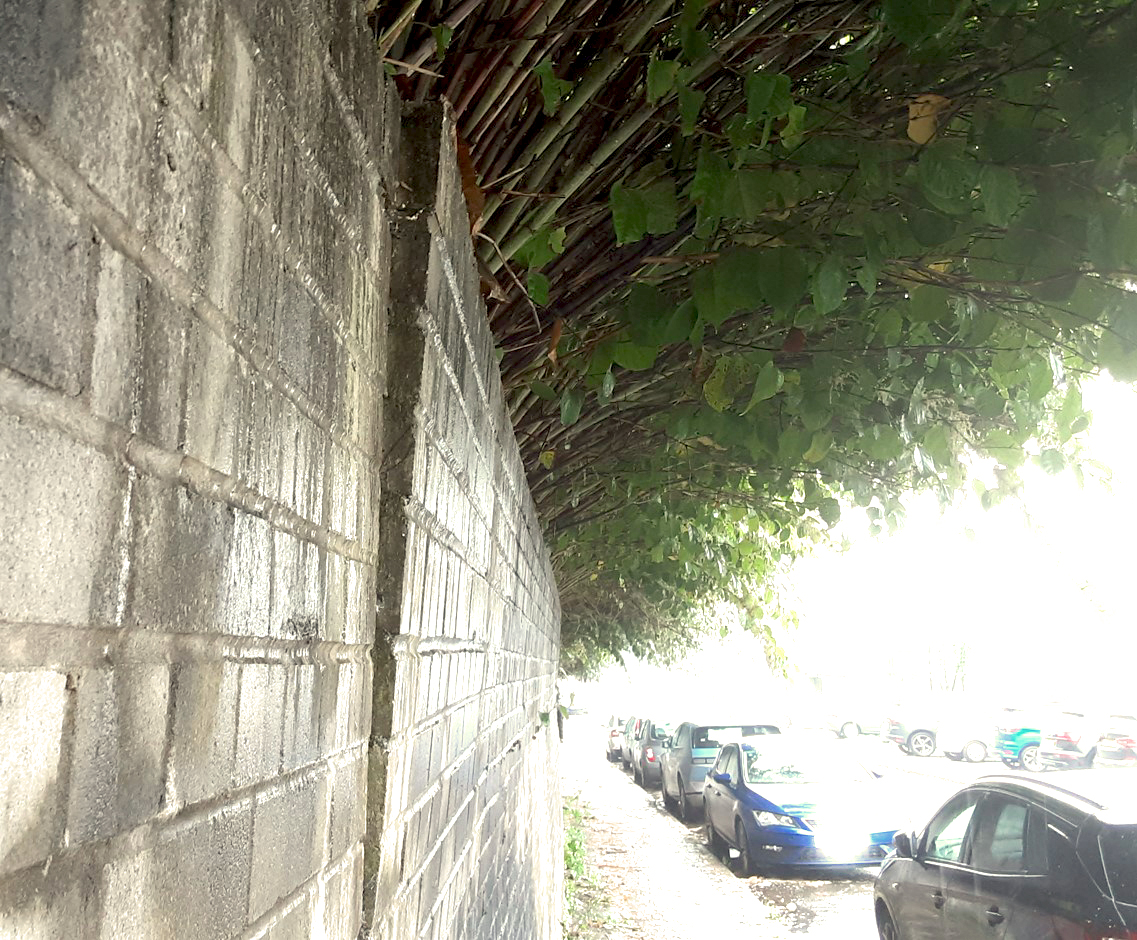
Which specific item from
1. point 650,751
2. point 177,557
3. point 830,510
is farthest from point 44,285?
point 650,751

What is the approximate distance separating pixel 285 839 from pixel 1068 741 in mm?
25297

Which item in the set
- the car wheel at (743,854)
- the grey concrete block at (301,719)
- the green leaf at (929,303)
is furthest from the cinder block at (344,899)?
the car wheel at (743,854)

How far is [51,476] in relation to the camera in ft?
2.17

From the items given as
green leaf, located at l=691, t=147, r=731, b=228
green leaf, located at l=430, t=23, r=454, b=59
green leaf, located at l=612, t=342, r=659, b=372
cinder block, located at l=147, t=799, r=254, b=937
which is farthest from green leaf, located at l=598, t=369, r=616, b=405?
cinder block, located at l=147, t=799, r=254, b=937

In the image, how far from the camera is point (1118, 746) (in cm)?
2305

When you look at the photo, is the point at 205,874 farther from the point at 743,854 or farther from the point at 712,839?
the point at 712,839

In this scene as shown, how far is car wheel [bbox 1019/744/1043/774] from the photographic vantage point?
79.3 ft

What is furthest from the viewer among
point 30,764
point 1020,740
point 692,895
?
point 1020,740

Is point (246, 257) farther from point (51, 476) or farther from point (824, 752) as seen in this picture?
point (824, 752)

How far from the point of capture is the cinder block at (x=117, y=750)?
71 centimetres

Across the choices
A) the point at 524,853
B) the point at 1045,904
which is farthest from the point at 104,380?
the point at 1045,904

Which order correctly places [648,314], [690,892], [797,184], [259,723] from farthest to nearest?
1. [690,892]
2. [648,314]
3. [797,184]
4. [259,723]

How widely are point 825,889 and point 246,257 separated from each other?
1254cm

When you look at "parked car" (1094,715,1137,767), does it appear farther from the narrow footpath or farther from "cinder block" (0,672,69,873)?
"cinder block" (0,672,69,873)
